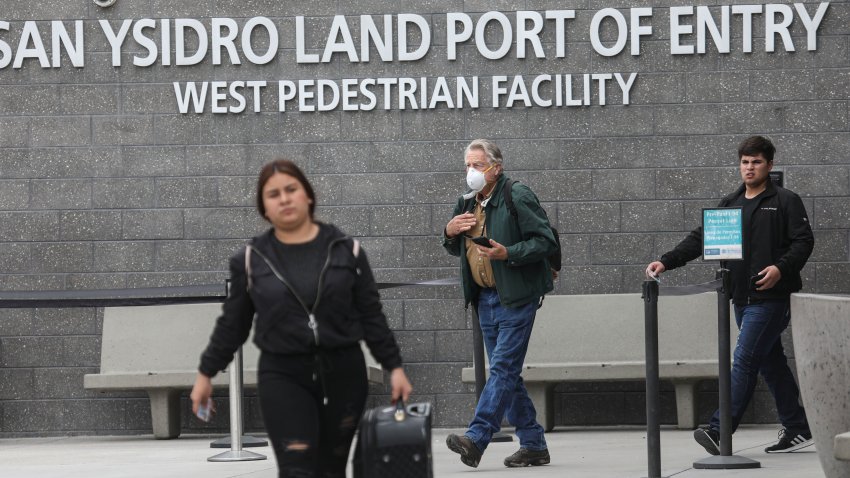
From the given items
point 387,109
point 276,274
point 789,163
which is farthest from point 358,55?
point 276,274

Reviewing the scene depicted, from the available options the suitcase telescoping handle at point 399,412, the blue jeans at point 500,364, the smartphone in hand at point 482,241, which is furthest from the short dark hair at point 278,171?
the blue jeans at point 500,364

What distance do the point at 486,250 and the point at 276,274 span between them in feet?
10.6

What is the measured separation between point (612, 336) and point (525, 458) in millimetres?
3034

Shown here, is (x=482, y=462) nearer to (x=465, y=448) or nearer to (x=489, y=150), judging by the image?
(x=465, y=448)

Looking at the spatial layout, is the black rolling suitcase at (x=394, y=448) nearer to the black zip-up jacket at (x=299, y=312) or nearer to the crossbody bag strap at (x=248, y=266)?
the black zip-up jacket at (x=299, y=312)

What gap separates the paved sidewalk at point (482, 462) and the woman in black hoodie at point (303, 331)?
9.93 ft

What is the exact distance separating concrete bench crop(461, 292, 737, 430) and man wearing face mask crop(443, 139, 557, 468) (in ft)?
8.77

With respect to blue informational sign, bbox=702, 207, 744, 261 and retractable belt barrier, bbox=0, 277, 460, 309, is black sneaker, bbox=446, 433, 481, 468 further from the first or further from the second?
retractable belt barrier, bbox=0, 277, 460, 309

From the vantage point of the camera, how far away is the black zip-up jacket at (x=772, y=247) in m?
8.88

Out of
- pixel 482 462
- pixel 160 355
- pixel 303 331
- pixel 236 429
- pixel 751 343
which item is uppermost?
pixel 303 331

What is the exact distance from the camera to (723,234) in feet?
27.1

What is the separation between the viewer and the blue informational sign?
823 centimetres

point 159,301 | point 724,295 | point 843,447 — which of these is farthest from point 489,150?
point 843,447

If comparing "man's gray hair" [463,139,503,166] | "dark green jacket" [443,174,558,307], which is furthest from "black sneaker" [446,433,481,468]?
"man's gray hair" [463,139,503,166]
